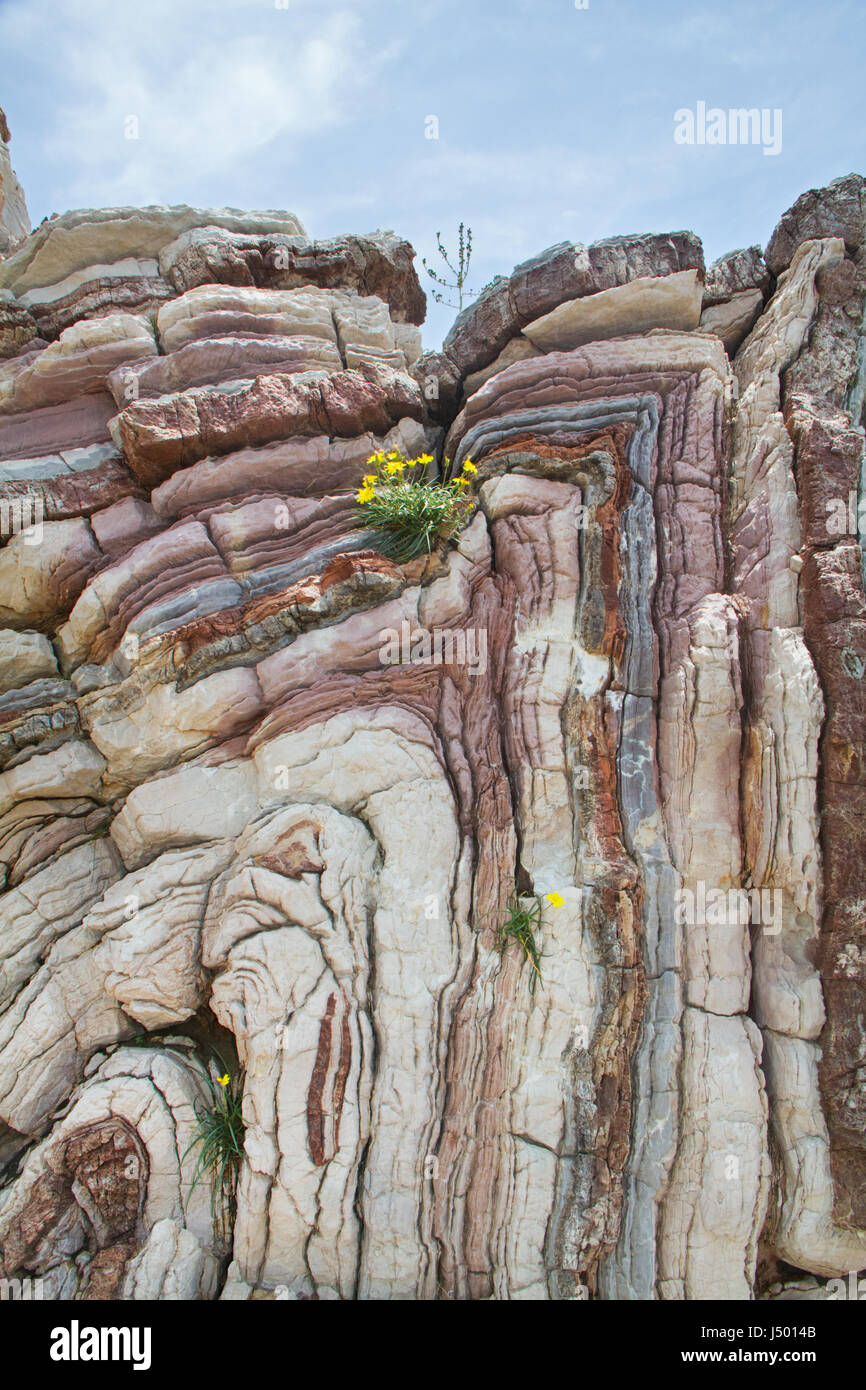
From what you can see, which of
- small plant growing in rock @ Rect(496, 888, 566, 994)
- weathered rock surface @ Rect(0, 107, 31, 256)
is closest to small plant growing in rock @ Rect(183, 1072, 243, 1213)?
small plant growing in rock @ Rect(496, 888, 566, 994)

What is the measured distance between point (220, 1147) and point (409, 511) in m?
4.46

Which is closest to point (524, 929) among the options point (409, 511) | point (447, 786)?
point (447, 786)

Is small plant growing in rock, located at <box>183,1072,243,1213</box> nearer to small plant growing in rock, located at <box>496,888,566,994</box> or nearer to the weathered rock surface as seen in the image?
small plant growing in rock, located at <box>496,888,566,994</box>

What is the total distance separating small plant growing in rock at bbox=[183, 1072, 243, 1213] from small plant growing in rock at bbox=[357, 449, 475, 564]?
12.7 feet

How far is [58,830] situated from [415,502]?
3.66 meters

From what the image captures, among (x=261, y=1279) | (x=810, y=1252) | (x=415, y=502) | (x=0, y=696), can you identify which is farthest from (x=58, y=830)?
(x=810, y=1252)

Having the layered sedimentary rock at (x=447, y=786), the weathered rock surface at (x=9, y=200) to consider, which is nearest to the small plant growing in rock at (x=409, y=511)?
the layered sedimentary rock at (x=447, y=786)

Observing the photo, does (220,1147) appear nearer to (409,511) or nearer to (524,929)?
(524,929)

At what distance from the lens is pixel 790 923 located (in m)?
4.98

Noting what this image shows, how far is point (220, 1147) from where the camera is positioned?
4.83 metres

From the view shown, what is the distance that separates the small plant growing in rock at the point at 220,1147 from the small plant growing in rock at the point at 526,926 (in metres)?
1.94

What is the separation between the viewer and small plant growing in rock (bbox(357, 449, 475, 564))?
5992 millimetres
